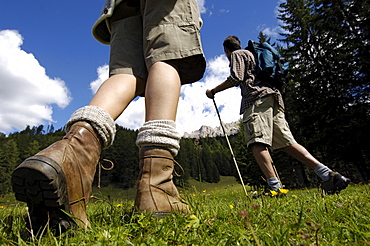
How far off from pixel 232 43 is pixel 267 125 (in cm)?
194

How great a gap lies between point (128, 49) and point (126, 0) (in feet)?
1.53

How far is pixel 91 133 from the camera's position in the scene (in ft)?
5.08

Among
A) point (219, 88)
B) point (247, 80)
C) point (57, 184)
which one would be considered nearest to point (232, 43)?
point (247, 80)

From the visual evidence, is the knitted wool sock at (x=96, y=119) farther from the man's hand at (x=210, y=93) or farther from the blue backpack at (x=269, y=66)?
the blue backpack at (x=269, y=66)

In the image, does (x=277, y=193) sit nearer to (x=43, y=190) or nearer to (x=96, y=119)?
(x=96, y=119)

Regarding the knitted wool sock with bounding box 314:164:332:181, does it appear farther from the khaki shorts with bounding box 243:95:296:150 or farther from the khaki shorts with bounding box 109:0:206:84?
the khaki shorts with bounding box 109:0:206:84

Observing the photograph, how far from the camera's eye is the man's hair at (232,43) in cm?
496

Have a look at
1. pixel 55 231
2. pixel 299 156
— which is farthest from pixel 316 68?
pixel 55 231

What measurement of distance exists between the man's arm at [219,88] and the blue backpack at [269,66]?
0.55 m

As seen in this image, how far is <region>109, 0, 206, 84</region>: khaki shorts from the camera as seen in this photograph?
191 cm

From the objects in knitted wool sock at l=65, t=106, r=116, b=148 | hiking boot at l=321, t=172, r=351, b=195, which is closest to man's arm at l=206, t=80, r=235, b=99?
hiking boot at l=321, t=172, r=351, b=195

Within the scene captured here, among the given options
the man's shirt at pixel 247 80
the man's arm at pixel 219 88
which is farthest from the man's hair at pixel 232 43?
the man's arm at pixel 219 88

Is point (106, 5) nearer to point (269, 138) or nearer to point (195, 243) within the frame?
point (195, 243)

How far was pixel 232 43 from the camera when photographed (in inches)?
195
